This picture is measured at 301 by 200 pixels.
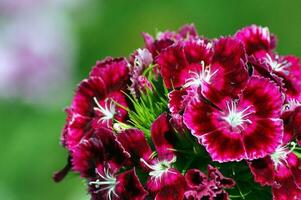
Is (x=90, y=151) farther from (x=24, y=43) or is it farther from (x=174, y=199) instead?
(x=24, y=43)

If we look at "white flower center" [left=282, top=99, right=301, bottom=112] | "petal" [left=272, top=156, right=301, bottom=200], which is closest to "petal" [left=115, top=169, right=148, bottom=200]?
"petal" [left=272, top=156, right=301, bottom=200]

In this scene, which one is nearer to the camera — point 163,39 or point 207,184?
point 207,184

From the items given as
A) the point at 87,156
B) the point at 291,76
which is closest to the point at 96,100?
the point at 87,156

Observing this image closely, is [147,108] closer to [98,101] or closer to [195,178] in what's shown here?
[98,101]

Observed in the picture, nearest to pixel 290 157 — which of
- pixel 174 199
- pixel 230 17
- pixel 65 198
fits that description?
pixel 174 199

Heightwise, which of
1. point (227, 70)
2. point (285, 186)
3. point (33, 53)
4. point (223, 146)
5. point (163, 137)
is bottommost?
point (285, 186)

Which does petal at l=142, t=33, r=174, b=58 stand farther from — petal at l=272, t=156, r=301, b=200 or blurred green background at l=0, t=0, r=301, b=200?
blurred green background at l=0, t=0, r=301, b=200
